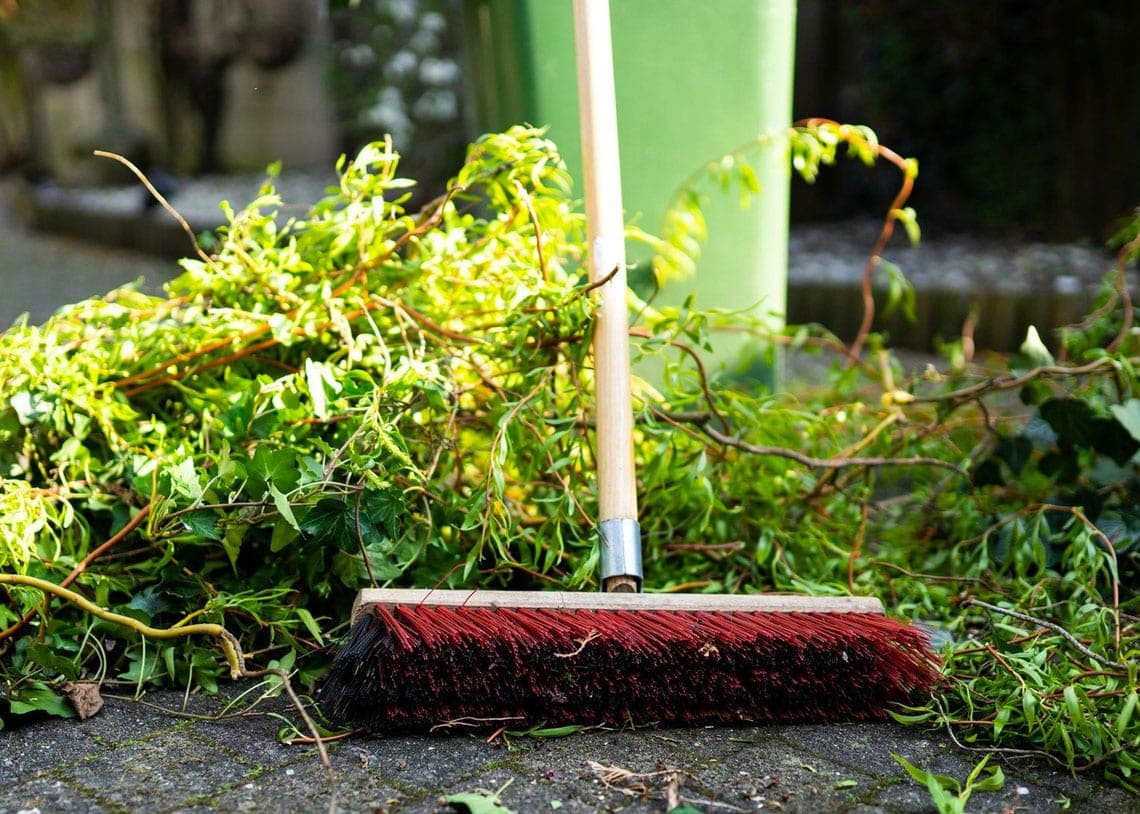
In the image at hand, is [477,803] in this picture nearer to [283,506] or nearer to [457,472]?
[283,506]

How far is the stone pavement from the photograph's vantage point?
3.81ft

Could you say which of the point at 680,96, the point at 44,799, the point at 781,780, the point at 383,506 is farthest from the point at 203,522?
the point at 680,96

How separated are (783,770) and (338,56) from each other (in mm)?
6177

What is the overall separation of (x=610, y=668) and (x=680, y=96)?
1280 mm

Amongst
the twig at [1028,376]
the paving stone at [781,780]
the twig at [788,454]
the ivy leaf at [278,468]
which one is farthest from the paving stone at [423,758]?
the twig at [1028,376]

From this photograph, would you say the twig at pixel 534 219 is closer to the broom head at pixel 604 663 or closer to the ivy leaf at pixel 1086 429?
the broom head at pixel 604 663

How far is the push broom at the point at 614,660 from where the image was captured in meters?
1.28

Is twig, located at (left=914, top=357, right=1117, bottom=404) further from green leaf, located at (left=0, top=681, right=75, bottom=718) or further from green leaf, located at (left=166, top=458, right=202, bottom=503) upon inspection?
green leaf, located at (left=0, top=681, right=75, bottom=718)

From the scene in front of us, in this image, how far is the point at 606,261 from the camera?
170cm

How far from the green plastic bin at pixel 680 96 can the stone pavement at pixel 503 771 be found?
1008 mm

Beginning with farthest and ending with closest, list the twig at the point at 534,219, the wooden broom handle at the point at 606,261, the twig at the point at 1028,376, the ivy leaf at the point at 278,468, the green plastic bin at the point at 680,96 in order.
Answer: the green plastic bin at the point at 680,96 → the twig at the point at 1028,376 → the twig at the point at 534,219 → the wooden broom handle at the point at 606,261 → the ivy leaf at the point at 278,468

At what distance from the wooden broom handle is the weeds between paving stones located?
0.20ft

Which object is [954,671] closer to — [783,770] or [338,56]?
[783,770]

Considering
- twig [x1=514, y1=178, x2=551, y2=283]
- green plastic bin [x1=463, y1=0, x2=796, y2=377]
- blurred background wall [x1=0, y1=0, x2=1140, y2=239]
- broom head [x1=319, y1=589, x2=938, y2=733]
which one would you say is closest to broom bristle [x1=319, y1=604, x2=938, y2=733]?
A: broom head [x1=319, y1=589, x2=938, y2=733]
